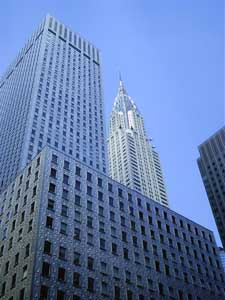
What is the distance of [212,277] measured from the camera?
7950cm

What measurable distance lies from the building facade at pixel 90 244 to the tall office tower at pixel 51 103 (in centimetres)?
4901

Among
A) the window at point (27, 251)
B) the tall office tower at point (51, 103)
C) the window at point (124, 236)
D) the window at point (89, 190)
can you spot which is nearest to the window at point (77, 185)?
the window at point (89, 190)

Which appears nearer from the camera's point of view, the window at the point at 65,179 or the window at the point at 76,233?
the window at the point at 76,233

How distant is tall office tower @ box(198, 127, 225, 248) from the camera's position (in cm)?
16788

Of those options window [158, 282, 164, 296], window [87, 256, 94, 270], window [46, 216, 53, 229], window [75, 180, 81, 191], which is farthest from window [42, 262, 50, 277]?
window [158, 282, 164, 296]

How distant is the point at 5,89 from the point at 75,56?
120ft

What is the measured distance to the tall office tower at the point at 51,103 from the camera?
132 meters

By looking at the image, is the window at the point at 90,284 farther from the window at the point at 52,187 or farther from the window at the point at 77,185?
the window at the point at 77,185

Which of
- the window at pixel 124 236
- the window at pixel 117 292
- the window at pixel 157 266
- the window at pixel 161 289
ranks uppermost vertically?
the window at pixel 124 236

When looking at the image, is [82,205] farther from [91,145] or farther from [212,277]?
[91,145]

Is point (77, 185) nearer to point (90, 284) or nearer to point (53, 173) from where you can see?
point (53, 173)

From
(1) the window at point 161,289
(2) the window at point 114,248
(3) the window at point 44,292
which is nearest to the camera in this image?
(3) the window at point 44,292

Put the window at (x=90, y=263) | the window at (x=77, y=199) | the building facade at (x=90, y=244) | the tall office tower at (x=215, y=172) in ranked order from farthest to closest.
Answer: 1. the tall office tower at (x=215, y=172)
2. the window at (x=77, y=199)
3. the window at (x=90, y=263)
4. the building facade at (x=90, y=244)

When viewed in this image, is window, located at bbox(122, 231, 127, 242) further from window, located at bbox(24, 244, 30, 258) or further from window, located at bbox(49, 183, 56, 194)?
window, located at bbox(24, 244, 30, 258)
